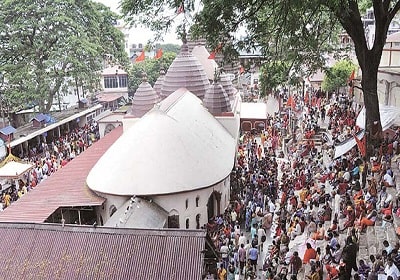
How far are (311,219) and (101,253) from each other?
22.6ft

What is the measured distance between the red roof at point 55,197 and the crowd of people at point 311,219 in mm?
5256

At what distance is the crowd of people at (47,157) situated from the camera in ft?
73.0

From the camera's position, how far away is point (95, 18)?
110 ft

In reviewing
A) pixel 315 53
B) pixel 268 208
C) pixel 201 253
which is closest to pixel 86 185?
pixel 268 208

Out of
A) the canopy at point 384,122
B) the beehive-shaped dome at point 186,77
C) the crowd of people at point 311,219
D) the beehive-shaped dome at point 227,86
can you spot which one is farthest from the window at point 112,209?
the beehive-shaped dome at point 227,86

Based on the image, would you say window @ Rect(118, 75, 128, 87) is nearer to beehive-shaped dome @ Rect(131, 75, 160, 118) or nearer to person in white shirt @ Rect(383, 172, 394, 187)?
beehive-shaped dome @ Rect(131, 75, 160, 118)

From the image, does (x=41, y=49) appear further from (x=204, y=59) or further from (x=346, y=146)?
(x=346, y=146)

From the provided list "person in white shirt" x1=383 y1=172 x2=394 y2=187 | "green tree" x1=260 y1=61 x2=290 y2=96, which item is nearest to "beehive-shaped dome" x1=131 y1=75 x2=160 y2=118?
"green tree" x1=260 y1=61 x2=290 y2=96

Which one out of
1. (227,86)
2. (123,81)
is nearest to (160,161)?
(227,86)

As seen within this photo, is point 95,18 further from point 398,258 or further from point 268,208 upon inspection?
point 398,258

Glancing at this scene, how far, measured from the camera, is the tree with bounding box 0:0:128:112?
96.1 feet

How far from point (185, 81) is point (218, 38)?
16959 mm

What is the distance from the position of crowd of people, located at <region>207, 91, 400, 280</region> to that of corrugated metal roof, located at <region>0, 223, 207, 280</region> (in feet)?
7.23

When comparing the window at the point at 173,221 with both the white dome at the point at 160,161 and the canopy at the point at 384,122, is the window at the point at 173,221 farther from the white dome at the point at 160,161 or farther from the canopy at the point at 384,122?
the canopy at the point at 384,122
